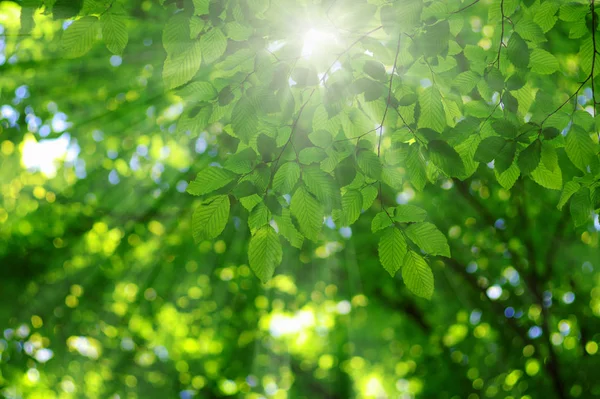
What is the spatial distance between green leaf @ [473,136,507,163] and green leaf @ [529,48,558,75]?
0.47 meters

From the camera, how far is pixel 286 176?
1.99 metres

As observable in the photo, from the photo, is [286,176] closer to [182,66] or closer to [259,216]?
Result: [259,216]

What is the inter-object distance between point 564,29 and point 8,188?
864 centimetres

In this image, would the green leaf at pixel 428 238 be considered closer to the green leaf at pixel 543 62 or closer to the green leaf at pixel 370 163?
the green leaf at pixel 370 163

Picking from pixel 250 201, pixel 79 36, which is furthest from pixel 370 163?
pixel 79 36

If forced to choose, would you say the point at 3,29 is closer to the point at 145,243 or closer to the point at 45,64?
the point at 45,64

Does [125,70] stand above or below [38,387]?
above

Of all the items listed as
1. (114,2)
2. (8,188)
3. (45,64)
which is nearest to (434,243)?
(114,2)

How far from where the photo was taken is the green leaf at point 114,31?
5.98ft

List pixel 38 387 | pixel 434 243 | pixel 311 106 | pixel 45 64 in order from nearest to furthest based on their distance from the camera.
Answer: pixel 434 243, pixel 311 106, pixel 45 64, pixel 38 387

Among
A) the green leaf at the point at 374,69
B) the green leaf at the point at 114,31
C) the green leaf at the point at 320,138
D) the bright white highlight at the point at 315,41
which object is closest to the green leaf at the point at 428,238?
the green leaf at the point at 320,138

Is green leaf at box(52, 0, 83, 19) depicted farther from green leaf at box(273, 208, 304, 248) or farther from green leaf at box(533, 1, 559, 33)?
green leaf at box(533, 1, 559, 33)

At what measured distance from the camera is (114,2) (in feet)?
6.01

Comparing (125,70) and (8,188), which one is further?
(8,188)
